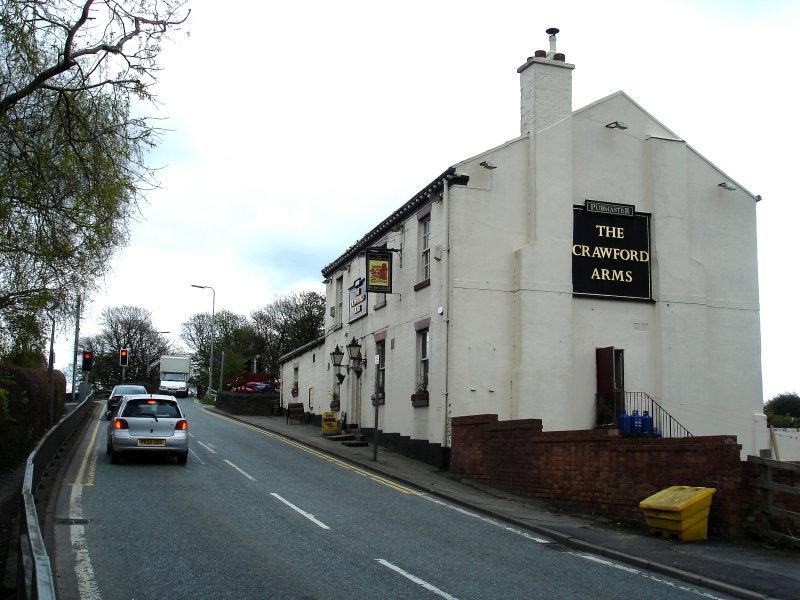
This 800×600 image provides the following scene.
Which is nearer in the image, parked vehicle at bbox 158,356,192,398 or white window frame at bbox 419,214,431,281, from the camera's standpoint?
white window frame at bbox 419,214,431,281

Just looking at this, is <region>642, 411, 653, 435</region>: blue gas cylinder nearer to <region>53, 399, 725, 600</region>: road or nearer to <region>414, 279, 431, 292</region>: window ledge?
<region>414, 279, 431, 292</region>: window ledge

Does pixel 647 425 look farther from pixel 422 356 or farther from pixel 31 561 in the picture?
pixel 31 561

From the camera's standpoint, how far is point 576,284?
72.9ft

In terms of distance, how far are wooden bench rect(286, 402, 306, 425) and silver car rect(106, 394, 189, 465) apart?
55.6 ft

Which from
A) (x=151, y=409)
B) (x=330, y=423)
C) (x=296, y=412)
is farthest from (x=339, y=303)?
(x=151, y=409)

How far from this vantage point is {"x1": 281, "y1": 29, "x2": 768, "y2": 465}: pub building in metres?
21.2

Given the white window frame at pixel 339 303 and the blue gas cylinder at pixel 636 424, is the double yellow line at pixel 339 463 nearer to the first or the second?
the white window frame at pixel 339 303

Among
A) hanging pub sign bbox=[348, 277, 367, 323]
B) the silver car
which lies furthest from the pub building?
the silver car

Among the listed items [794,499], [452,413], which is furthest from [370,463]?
[794,499]

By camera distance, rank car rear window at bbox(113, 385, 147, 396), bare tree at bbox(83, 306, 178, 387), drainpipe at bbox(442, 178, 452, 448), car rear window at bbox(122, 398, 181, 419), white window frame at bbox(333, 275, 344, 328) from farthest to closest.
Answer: bare tree at bbox(83, 306, 178, 387), car rear window at bbox(113, 385, 147, 396), white window frame at bbox(333, 275, 344, 328), drainpipe at bbox(442, 178, 452, 448), car rear window at bbox(122, 398, 181, 419)

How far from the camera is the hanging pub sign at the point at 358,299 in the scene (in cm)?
2869

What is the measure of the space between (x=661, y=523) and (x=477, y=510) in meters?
3.71

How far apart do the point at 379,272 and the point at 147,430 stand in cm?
Answer: 878

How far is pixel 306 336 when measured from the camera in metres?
71.2
